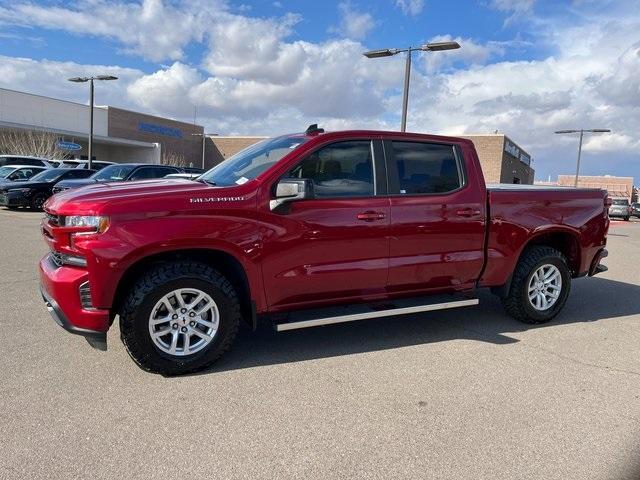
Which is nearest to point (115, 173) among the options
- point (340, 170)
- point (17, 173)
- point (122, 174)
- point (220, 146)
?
point (122, 174)

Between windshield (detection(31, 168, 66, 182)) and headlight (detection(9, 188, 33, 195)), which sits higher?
windshield (detection(31, 168, 66, 182))

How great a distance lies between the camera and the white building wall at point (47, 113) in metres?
44.8

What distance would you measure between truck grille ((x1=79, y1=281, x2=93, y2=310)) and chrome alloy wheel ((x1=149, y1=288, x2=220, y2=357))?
0.45 metres

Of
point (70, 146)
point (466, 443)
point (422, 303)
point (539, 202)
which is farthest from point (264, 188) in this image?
point (70, 146)

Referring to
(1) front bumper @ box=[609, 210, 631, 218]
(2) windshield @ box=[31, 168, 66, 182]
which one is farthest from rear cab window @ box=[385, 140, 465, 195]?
(1) front bumper @ box=[609, 210, 631, 218]

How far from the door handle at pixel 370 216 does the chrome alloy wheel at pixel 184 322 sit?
143 centimetres

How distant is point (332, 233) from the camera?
174 inches

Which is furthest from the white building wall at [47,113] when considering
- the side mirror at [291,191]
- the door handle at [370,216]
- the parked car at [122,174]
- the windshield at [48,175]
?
the door handle at [370,216]

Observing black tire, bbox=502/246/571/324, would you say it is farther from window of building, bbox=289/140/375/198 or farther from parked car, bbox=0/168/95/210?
parked car, bbox=0/168/95/210

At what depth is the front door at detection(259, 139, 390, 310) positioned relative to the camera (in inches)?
168

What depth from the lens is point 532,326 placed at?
18.8ft

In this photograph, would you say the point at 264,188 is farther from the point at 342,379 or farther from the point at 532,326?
the point at 532,326

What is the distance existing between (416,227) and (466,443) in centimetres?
211

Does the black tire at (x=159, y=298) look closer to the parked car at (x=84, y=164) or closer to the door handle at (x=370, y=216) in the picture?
the door handle at (x=370, y=216)
